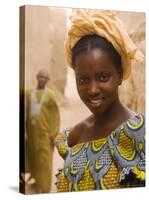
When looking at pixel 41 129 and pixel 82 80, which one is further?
pixel 82 80

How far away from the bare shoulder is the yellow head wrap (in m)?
0.58

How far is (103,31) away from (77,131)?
100cm

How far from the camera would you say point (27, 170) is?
6.64 meters

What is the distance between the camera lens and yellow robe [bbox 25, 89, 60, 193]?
6.64m

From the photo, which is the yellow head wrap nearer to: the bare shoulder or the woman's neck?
the woman's neck

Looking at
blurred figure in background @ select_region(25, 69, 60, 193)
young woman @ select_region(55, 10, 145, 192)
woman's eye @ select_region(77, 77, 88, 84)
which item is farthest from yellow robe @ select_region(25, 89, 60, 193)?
woman's eye @ select_region(77, 77, 88, 84)

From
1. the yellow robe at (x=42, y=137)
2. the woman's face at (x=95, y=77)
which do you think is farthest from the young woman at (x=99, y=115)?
the yellow robe at (x=42, y=137)

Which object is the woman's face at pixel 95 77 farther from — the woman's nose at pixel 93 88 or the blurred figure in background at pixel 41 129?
the blurred figure in background at pixel 41 129

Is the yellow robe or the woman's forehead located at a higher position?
the woman's forehead

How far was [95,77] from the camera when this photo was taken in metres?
6.83

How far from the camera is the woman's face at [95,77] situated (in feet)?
22.4

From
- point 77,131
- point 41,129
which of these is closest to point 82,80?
point 77,131

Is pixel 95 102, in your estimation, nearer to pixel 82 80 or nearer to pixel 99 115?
pixel 99 115

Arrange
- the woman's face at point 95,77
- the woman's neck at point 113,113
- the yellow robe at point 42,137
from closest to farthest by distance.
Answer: the yellow robe at point 42,137 → the woman's face at point 95,77 → the woman's neck at point 113,113
